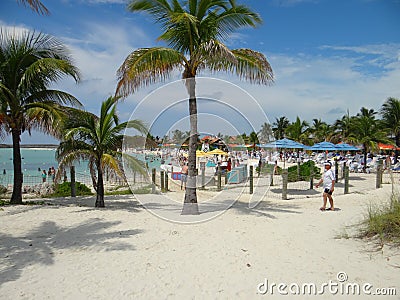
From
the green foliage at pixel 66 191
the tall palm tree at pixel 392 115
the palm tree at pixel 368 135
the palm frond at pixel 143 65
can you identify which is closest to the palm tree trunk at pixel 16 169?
the green foliage at pixel 66 191

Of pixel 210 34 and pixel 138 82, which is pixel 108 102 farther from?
pixel 210 34

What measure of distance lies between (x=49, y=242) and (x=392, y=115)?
85.8 feet

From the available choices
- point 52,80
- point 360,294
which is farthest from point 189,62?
point 360,294

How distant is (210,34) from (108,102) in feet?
13.3

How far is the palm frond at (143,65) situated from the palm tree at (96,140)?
1.60 metres

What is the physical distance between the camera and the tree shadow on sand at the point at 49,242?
17.3ft

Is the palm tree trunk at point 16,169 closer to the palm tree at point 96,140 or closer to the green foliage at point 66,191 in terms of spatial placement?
the palm tree at point 96,140

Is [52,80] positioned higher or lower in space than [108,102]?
higher

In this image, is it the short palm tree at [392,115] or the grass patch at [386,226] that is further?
the short palm tree at [392,115]

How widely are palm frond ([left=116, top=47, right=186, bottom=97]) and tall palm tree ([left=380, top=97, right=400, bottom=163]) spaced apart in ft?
72.3

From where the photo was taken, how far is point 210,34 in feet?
29.2

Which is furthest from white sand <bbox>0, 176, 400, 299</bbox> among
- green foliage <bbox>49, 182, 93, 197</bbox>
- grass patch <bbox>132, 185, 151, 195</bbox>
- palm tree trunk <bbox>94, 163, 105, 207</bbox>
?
green foliage <bbox>49, 182, 93, 197</bbox>

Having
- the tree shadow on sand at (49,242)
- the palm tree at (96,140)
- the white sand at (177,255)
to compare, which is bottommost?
the white sand at (177,255)

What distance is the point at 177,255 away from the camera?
5.77 m
